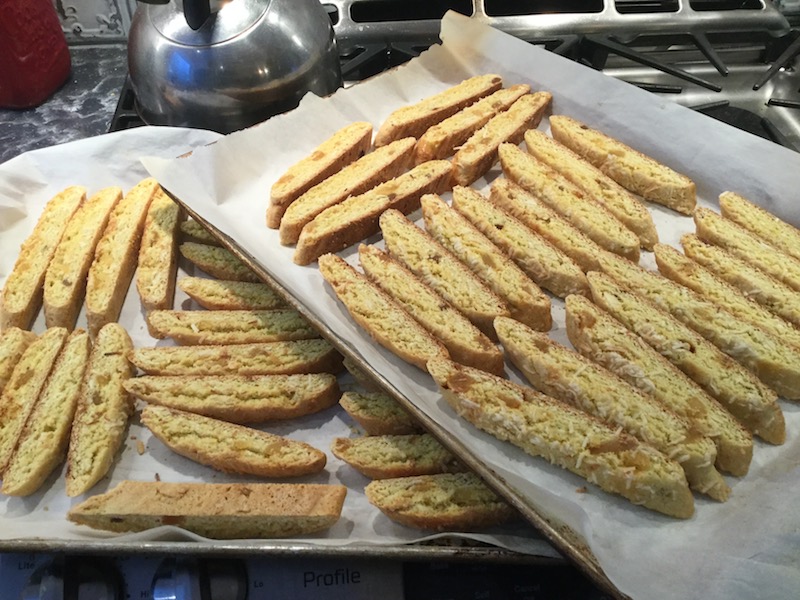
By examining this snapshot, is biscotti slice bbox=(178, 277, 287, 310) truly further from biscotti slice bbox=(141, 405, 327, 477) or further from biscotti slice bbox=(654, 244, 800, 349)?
biscotti slice bbox=(654, 244, 800, 349)

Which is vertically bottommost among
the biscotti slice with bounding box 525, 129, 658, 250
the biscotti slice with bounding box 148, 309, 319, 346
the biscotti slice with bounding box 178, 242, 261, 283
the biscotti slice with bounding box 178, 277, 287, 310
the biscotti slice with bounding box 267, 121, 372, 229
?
the biscotti slice with bounding box 148, 309, 319, 346

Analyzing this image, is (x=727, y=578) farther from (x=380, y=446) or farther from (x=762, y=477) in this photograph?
(x=380, y=446)

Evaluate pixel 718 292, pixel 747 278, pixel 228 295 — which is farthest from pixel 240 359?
pixel 747 278

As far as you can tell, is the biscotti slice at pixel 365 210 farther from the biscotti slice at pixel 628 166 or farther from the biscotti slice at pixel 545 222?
the biscotti slice at pixel 628 166

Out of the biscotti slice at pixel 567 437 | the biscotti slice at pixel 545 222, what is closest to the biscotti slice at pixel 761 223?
the biscotti slice at pixel 545 222

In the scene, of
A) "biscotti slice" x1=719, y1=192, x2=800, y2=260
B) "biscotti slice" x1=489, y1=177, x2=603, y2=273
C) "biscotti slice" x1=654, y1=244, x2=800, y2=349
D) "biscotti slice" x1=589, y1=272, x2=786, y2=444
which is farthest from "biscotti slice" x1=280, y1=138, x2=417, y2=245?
"biscotti slice" x1=719, y1=192, x2=800, y2=260

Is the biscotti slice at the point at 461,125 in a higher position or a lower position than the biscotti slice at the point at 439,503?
higher

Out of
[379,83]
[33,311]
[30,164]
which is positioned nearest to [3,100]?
[30,164]
